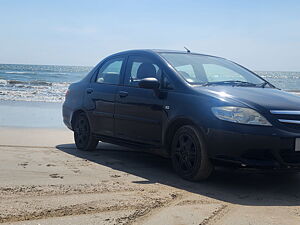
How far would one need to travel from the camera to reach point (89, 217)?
3.74 m

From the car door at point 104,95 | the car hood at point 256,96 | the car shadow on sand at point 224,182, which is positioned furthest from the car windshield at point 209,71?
the car shadow on sand at point 224,182

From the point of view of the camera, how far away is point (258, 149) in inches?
183

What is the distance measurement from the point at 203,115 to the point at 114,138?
1.88 meters

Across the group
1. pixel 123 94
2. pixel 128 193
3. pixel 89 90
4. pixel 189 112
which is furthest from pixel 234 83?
pixel 89 90

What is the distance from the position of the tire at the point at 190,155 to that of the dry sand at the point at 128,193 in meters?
0.12

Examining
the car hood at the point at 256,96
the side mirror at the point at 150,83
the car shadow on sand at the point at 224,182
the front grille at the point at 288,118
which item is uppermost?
the side mirror at the point at 150,83

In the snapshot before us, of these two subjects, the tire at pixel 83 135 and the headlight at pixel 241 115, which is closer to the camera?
the headlight at pixel 241 115

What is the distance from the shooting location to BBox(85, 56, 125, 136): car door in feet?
21.4

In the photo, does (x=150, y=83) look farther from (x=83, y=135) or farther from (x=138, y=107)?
(x=83, y=135)

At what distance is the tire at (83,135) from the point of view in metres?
7.12

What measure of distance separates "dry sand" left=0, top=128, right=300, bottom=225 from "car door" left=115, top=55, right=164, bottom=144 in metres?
0.46

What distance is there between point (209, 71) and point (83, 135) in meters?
2.41

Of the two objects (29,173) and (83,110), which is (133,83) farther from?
(29,173)

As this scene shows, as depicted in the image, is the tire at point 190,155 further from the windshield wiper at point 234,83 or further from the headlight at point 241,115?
the windshield wiper at point 234,83
